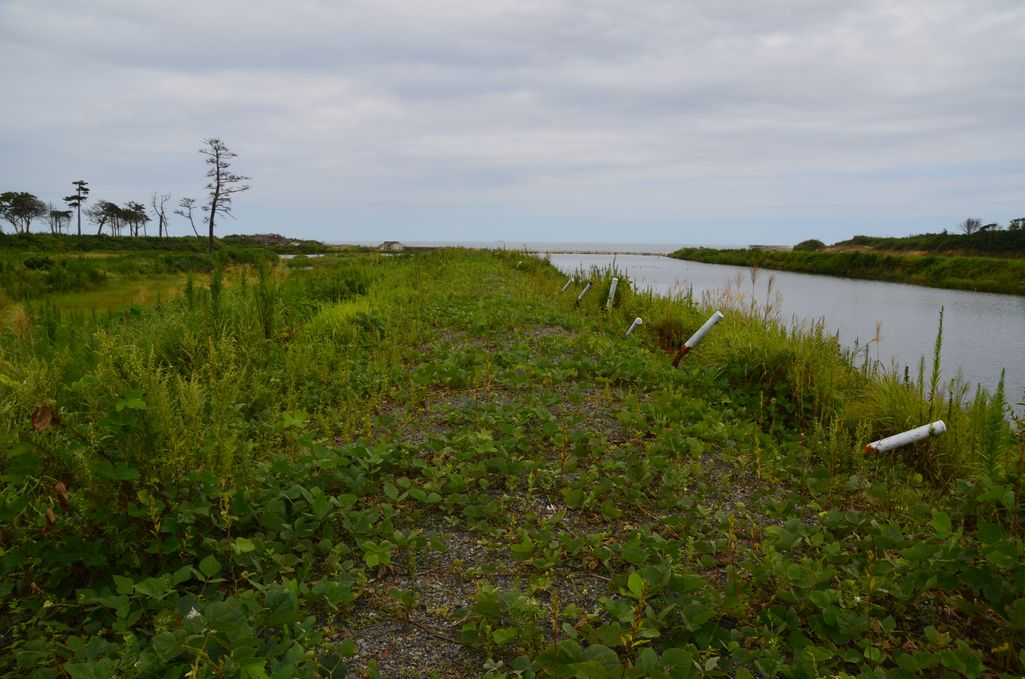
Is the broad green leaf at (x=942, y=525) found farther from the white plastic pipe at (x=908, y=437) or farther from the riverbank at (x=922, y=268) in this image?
the riverbank at (x=922, y=268)

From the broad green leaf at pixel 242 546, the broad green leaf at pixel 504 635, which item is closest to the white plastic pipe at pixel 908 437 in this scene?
the broad green leaf at pixel 504 635

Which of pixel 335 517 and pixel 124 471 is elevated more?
pixel 124 471

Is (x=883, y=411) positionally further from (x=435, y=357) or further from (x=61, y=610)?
(x=61, y=610)

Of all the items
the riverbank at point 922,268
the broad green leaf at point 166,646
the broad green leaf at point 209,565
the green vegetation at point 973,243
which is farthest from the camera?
the green vegetation at point 973,243

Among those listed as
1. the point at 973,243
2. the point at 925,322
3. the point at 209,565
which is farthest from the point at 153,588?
the point at 973,243

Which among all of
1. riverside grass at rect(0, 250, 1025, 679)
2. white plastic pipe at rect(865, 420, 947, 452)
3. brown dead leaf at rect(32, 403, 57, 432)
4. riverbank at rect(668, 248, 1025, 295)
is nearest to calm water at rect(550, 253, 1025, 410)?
riverbank at rect(668, 248, 1025, 295)

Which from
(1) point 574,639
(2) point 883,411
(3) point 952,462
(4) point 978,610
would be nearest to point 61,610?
(1) point 574,639

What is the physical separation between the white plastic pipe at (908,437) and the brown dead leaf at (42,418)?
4.31 metres

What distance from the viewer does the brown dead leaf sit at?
80.4 inches

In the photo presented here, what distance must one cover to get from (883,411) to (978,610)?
3.01 meters

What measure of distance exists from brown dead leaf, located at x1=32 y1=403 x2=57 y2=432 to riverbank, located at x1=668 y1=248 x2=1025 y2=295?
34.2ft

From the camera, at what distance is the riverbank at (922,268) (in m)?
14.1

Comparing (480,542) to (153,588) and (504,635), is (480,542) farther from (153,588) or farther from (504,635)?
(153,588)

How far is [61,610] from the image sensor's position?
1928 millimetres
